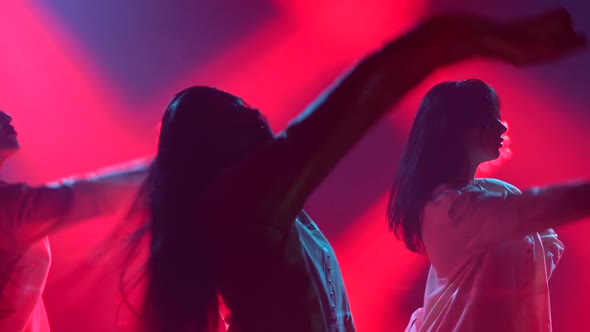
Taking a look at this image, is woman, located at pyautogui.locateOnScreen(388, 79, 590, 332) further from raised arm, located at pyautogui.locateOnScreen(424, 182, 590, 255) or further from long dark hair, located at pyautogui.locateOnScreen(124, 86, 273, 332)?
long dark hair, located at pyautogui.locateOnScreen(124, 86, 273, 332)

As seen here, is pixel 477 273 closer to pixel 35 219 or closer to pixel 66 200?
pixel 66 200

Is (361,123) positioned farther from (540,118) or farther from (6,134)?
(540,118)

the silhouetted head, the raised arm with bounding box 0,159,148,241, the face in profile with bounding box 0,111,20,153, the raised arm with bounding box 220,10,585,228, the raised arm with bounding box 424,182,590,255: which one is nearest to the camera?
the raised arm with bounding box 220,10,585,228

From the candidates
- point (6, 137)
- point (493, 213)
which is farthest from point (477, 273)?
point (6, 137)

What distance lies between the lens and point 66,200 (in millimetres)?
1238

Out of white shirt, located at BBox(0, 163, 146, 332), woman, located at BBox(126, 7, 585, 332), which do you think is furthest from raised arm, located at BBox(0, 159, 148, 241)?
woman, located at BBox(126, 7, 585, 332)

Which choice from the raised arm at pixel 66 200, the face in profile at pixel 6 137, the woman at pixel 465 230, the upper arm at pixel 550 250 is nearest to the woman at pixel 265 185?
the raised arm at pixel 66 200

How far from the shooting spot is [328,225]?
3066 mm

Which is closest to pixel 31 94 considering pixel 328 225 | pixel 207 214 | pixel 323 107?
pixel 328 225

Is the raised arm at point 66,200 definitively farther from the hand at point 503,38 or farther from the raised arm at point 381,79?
the hand at point 503,38

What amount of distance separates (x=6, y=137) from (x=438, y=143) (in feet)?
4.55

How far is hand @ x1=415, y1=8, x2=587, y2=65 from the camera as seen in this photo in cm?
54

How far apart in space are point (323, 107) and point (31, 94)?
2.95 m

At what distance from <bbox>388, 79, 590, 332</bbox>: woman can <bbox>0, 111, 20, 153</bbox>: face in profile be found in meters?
1.29
